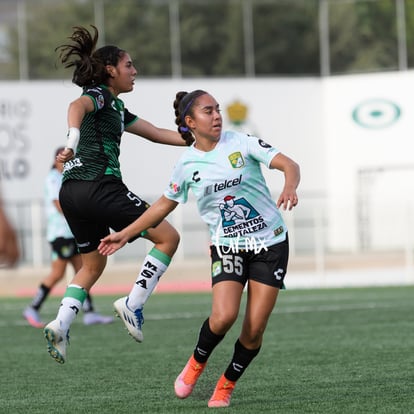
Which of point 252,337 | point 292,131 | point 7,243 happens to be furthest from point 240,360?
point 292,131

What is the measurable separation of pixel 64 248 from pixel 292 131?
67.2 ft

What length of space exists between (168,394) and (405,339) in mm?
3667

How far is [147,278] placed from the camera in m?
7.84

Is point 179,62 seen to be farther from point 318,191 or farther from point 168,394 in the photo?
point 168,394

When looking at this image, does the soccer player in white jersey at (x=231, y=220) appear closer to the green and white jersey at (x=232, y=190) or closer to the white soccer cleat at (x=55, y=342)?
the green and white jersey at (x=232, y=190)

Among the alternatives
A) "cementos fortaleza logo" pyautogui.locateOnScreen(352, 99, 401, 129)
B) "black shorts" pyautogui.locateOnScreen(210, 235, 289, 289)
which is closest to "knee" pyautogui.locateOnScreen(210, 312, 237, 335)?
"black shorts" pyautogui.locateOnScreen(210, 235, 289, 289)

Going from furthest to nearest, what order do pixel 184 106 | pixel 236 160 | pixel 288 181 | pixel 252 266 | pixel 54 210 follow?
1. pixel 54 210
2. pixel 184 106
3. pixel 252 266
4. pixel 236 160
5. pixel 288 181

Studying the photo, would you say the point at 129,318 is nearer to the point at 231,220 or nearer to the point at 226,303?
the point at 226,303

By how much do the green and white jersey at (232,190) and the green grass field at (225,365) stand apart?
1.07 m

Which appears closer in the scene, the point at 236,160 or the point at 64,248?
the point at 236,160

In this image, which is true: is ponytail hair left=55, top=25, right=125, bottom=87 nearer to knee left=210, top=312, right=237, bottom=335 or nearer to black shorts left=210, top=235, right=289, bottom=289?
black shorts left=210, top=235, right=289, bottom=289

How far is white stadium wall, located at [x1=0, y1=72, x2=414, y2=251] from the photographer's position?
99.1 ft

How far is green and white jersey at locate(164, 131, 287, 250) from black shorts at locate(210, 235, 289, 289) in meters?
0.05

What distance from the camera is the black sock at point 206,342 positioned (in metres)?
7.01
